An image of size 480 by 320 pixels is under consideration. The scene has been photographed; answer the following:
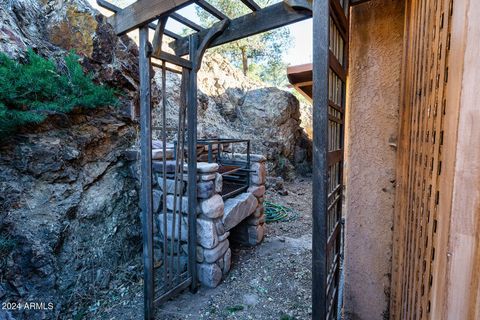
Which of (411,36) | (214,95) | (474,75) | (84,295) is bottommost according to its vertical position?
(84,295)

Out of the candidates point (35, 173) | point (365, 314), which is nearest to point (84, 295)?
point (35, 173)

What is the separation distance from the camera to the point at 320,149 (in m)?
1.15

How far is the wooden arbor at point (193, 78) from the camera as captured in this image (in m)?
1.14

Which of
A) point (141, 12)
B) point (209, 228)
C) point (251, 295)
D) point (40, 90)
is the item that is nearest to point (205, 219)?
point (209, 228)

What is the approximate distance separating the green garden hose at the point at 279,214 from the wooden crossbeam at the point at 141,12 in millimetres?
3629

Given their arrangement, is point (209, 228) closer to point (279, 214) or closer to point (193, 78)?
point (193, 78)

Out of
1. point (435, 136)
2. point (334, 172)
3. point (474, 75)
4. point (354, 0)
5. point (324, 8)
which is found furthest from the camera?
point (334, 172)

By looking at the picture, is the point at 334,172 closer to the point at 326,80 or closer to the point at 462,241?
the point at 326,80

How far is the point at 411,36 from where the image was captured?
120 centimetres

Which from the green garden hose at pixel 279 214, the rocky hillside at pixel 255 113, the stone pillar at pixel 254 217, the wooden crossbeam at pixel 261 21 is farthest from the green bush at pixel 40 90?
the rocky hillside at pixel 255 113

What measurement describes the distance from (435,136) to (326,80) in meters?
0.53

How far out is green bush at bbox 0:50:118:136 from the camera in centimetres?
219

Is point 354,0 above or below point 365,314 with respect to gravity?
above

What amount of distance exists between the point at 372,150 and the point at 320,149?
556 mm
